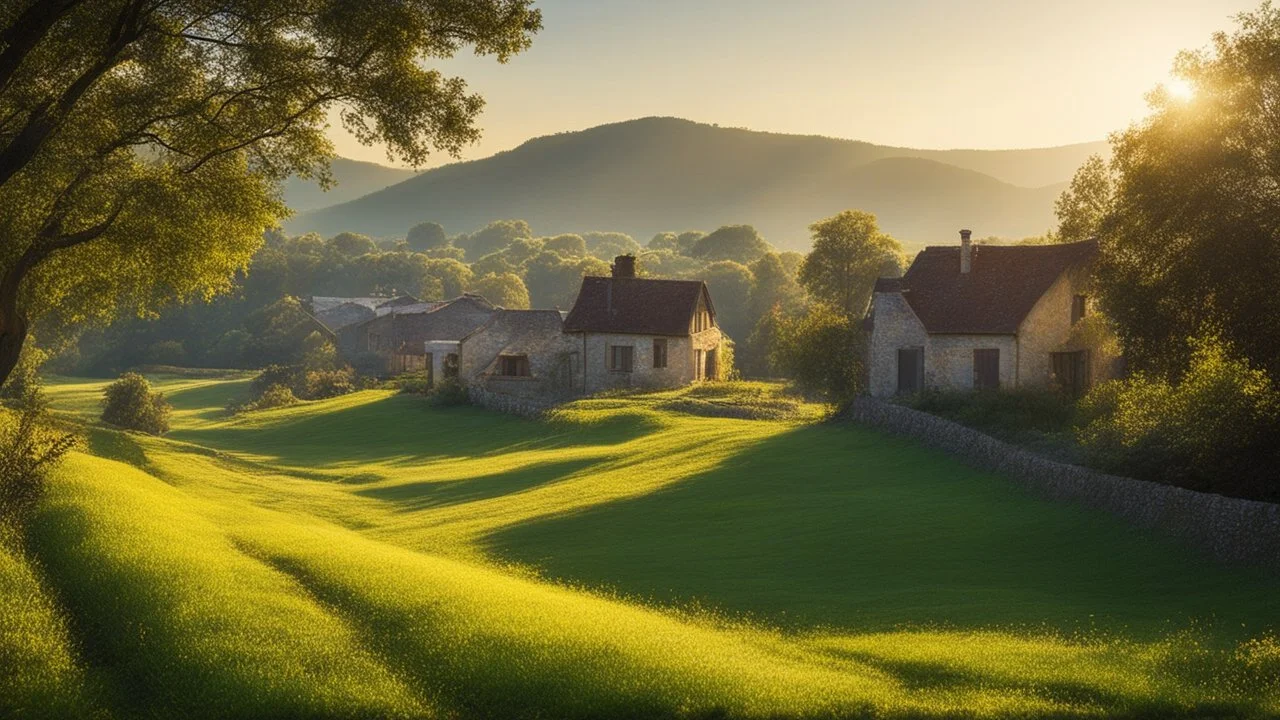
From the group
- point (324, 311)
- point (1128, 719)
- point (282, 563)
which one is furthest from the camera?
point (324, 311)

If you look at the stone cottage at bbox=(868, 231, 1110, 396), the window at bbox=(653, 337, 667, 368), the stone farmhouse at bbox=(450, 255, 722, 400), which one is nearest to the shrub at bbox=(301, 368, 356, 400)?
the stone farmhouse at bbox=(450, 255, 722, 400)

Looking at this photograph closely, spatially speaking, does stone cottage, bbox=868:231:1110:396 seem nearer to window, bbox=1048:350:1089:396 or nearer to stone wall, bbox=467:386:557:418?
window, bbox=1048:350:1089:396

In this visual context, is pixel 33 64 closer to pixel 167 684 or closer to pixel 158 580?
pixel 158 580

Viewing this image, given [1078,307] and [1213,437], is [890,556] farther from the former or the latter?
[1078,307]

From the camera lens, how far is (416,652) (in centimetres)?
1858

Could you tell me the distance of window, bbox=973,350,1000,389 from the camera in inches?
2216

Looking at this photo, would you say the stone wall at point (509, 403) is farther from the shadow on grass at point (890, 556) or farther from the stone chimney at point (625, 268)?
the shadow on grass at point (890, 556)

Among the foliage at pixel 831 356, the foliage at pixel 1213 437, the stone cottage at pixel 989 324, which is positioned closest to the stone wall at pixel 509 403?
the foliage at pixel 831 356

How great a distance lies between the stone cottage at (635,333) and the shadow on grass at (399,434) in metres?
10.3

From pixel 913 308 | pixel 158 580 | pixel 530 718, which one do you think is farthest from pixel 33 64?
pixel 913 308

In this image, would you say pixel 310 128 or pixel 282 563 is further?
pixel 310 128

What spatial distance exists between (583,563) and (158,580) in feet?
29.9

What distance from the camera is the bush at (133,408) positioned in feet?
224

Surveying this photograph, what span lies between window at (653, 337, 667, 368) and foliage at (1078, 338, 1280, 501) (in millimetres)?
48282
